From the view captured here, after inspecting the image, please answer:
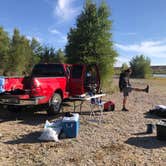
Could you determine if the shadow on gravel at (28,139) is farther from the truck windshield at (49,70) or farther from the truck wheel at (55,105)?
the truck windshield at (49,70)

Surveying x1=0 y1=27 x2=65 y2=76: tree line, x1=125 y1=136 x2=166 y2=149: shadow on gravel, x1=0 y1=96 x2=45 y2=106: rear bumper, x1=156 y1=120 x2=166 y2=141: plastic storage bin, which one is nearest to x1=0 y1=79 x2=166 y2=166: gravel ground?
x1=125 y1=136 x2=166 y2=149: shadow on gravel

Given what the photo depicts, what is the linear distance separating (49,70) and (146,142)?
19.2 ft

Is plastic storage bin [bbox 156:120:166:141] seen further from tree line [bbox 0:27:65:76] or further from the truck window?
tree line [bbox 0:27:65:76]

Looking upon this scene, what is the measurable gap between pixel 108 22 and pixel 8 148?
641 inches

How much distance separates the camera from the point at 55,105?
34.4 ft

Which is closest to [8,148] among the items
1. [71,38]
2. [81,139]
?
[81,139]

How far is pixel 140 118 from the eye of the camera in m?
10.4

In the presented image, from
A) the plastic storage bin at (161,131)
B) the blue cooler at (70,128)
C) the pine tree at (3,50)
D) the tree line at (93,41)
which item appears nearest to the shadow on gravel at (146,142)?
the plastic storage bin at (161,131)

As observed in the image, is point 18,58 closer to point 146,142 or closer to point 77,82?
point 77,82

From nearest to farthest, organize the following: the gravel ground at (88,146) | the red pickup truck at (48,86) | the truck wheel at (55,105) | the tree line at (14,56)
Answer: the gravel ground at (88,146) → the red pickup truck at (48,86) → the truck wheel at (55,105) → the tree line at (14,56)

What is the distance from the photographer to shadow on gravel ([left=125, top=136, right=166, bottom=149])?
7.00 metres

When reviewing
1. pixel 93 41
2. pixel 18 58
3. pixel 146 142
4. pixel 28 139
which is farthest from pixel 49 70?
pixel 18 58

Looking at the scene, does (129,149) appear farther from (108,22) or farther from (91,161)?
(108,22)

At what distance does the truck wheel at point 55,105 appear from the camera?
34.0 ft
